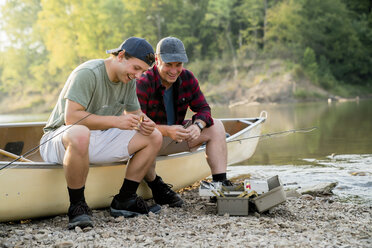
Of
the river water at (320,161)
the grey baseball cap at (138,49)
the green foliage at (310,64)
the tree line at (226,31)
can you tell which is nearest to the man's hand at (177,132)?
the grey baseball cap at (138,49)

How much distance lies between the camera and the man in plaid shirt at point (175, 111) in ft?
12.1

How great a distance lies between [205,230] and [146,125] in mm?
852

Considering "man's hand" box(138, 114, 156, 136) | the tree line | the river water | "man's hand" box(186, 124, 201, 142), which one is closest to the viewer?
"man's hand" box(138, 114, 156, 136)

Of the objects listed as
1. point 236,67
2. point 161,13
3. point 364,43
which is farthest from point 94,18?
point 364,43

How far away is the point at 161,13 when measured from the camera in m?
38.0

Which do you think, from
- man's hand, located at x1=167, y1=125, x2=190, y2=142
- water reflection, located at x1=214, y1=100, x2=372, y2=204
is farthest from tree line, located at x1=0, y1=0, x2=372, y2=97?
man's hand, located at x1=167, y1=125, x2=190, y2=142

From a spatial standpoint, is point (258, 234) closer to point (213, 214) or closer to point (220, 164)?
point (213, 214)

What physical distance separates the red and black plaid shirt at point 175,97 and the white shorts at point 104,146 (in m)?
0.64

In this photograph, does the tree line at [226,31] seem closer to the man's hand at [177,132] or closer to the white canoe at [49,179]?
the white canoe at [49,179]

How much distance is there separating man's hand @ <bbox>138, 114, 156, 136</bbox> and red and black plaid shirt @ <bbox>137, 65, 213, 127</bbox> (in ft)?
2.14

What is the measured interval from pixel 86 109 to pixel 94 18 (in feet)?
111

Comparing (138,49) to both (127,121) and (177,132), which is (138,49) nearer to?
(127,121)

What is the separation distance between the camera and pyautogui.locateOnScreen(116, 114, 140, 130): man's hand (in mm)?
3180

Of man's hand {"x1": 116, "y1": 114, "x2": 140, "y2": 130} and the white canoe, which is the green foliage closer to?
the white canoe
